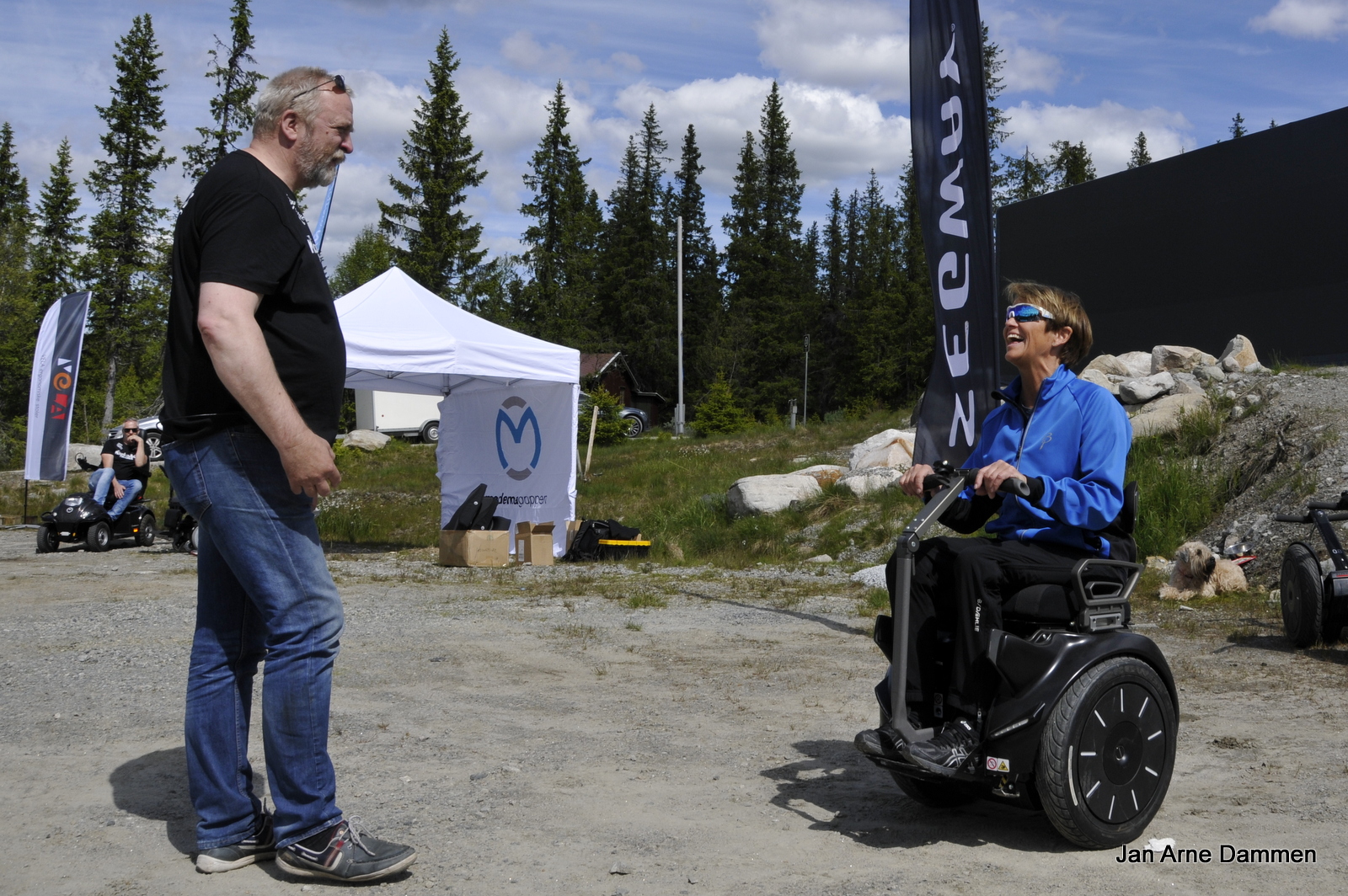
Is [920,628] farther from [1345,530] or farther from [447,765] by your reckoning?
[1345,530]

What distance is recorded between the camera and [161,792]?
389cm

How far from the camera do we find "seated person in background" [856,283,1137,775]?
3.40m

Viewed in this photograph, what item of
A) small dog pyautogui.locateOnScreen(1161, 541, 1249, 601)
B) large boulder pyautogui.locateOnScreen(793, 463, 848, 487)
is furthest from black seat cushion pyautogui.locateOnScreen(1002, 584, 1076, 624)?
large boulder pyautogui.locateOnScreen(793, 463, 848, 487)

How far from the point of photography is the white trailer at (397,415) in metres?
46.1

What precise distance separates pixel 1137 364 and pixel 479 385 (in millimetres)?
11667

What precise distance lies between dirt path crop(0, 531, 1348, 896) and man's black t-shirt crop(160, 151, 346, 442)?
A: 4.54ft

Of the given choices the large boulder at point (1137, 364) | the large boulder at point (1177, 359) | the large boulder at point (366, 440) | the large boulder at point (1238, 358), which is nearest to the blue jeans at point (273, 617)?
the large boulder at point (1238, 358)

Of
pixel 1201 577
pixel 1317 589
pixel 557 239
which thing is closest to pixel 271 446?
pixel 1317 589

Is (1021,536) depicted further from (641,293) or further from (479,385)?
(641,293)

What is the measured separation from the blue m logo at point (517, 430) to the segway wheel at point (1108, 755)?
1213 centimetres

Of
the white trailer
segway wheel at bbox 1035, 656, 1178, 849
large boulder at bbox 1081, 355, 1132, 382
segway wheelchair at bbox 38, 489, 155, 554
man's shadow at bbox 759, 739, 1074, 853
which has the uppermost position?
the white trailer

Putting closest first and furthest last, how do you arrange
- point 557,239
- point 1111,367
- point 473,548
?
A: point 473,548 < point 1111,367 < point 557,239

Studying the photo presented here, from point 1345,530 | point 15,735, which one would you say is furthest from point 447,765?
point 1345,530

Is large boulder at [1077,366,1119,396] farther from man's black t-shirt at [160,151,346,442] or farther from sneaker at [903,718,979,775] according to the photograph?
man's black t-shirt at [160,151,346,442]
